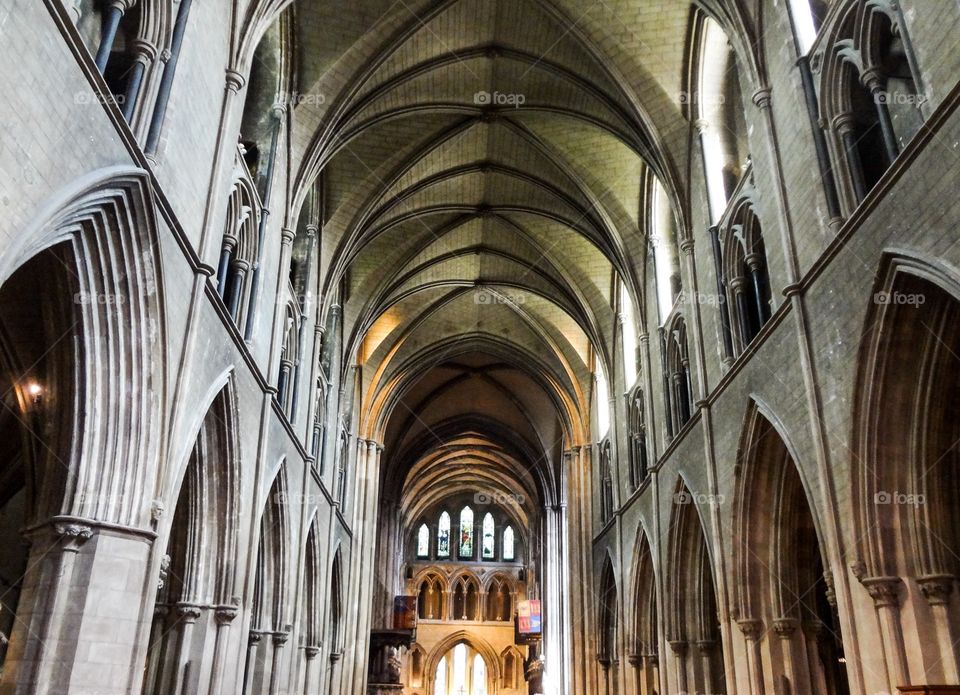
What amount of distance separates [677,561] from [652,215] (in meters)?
7.90

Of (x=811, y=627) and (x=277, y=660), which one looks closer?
(x=811, y=627)

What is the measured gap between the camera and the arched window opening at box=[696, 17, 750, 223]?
599 inches

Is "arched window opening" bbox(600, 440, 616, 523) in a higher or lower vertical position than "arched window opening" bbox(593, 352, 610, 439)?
lower

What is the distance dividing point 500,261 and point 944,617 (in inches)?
754

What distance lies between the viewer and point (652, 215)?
20000 mm

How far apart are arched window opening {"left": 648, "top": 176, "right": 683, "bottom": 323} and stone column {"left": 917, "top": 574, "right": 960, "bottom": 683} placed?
1011 cm

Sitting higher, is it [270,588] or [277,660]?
[270,588]

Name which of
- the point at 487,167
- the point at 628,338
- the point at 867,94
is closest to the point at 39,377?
the point at 867,94

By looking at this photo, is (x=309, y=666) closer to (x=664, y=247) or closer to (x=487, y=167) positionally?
(x=664, y=247)

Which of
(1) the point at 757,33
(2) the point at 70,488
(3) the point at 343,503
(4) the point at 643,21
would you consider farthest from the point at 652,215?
(2) the point at 70,488

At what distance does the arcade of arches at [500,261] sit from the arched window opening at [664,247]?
79 millimetres

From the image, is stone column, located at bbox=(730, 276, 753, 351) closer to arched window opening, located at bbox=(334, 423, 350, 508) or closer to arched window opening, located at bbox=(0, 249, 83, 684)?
arched window opening, located at bbox=(0, 249, 83, 684)

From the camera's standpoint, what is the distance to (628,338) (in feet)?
76.7

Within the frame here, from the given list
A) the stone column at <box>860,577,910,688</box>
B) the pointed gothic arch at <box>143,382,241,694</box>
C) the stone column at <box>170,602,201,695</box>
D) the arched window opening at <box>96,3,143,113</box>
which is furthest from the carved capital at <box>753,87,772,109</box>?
the stone column at <box>170,602,201,695</box>
